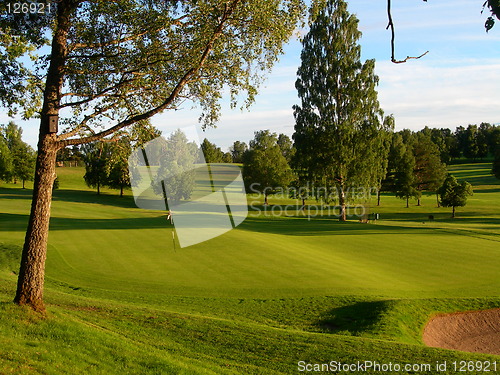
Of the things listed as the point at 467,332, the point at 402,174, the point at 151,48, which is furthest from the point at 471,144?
the point at 151,48

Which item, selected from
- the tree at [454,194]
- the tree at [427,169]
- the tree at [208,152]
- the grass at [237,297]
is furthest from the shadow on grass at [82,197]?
the tree at [427,169]

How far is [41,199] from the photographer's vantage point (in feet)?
29.8

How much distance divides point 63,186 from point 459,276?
76364 millimetres

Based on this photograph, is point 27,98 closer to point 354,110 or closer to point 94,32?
point 94,32

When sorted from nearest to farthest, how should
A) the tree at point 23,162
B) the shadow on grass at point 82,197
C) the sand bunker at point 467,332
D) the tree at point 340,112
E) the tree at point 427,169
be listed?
the sand bunker at point 467,332 < the tree at point 340,112 < the shadow on grass at point 82,197 < the tree at point 427,169 < the tree at point 23,162

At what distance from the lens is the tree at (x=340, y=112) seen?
1663 inches

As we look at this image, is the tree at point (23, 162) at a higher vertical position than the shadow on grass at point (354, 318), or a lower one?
higher

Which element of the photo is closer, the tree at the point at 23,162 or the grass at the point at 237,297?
the grass at the point at 237,297

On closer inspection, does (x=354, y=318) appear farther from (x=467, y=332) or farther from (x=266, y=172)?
(x=266, y=172)

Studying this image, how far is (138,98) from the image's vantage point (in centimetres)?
1103

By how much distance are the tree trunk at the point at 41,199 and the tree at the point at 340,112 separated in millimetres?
34765

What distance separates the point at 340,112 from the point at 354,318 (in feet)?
105

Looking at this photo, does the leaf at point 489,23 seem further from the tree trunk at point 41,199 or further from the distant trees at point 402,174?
the distant trees at point 402,174

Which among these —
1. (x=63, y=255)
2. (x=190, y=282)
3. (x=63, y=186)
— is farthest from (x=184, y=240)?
(x=63, y=186)
